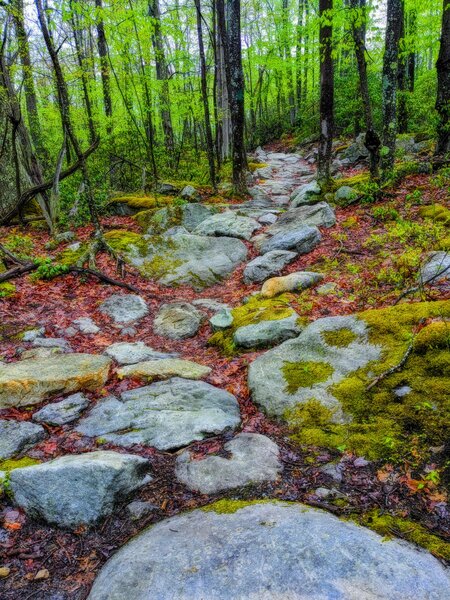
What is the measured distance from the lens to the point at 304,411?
3.44m

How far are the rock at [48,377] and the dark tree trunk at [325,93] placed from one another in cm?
852

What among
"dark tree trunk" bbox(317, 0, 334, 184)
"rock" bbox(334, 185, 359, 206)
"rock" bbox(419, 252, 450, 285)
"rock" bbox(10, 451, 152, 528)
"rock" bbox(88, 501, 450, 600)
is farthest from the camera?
"dark tree trunk" bbox(317, 0, 334, 184)

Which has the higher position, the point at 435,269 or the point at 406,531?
the point at 435,269

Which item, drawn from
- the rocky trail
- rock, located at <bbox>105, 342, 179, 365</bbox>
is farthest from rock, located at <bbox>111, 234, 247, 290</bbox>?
rock, located at <bbox>105, 342, 179, 365</bbox>

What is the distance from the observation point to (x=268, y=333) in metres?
4.73

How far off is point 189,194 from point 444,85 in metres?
7.13

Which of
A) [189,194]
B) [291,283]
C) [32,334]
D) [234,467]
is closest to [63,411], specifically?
[234,467]

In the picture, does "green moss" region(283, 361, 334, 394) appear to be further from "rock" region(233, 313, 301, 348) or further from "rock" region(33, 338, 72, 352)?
"rock" region(33, 338, 72, 352)

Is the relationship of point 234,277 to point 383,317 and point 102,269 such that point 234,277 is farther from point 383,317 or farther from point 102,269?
point 383,317

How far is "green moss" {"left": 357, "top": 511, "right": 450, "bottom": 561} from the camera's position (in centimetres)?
206

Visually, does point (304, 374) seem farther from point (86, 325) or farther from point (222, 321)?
point (86, 325)

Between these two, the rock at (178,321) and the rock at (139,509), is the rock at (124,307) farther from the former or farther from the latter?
the rock at (139,509)

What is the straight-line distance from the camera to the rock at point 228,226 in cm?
912

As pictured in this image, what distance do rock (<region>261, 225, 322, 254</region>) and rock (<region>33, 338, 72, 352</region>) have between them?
436cm
